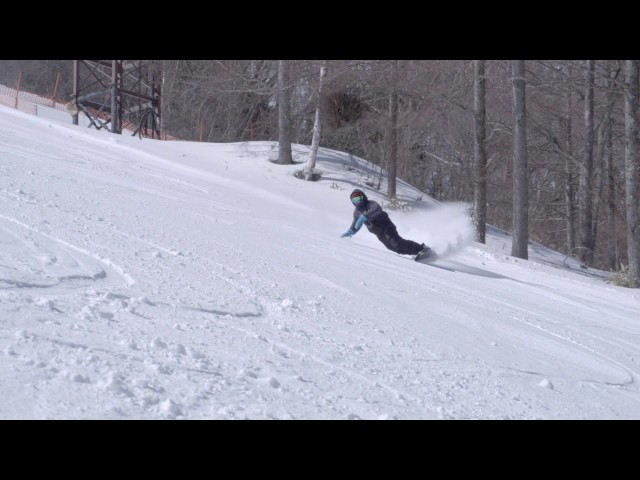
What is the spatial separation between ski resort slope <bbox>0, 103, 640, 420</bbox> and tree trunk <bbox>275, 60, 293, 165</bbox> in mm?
9843

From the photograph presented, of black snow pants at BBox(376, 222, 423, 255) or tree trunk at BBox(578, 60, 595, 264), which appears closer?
black snow pants at BBox(376, 222, 423, 255)

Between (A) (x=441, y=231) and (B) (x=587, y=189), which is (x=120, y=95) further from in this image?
(B) (x=587, y=189)

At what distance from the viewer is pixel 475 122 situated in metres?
19.6

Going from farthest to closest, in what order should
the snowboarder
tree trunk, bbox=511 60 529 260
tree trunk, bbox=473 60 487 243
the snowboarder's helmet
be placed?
tree trunk, bbox=473 60 487 243, tree trunk, bbox=511 60 529 260, the snowboarder, the snowboarder's helmet

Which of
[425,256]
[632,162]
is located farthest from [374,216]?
[632,162]

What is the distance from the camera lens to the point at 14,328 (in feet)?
14.1

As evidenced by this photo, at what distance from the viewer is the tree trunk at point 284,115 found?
21703 mm

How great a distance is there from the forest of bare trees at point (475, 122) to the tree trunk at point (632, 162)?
3 cm

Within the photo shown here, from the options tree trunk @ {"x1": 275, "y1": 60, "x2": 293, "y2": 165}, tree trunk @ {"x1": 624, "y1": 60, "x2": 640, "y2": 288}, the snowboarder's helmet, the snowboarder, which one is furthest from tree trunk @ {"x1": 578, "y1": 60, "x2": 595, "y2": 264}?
the snowboarder's helmet

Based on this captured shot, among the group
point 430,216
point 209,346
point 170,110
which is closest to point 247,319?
A: point 209,346

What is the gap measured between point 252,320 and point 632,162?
12.6 meters

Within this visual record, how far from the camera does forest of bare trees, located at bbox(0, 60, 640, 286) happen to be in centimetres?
1725

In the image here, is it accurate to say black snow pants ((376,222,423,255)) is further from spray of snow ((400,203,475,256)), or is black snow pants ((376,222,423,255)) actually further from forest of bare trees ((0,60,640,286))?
forest of bare trees ((0,60,640,286))
